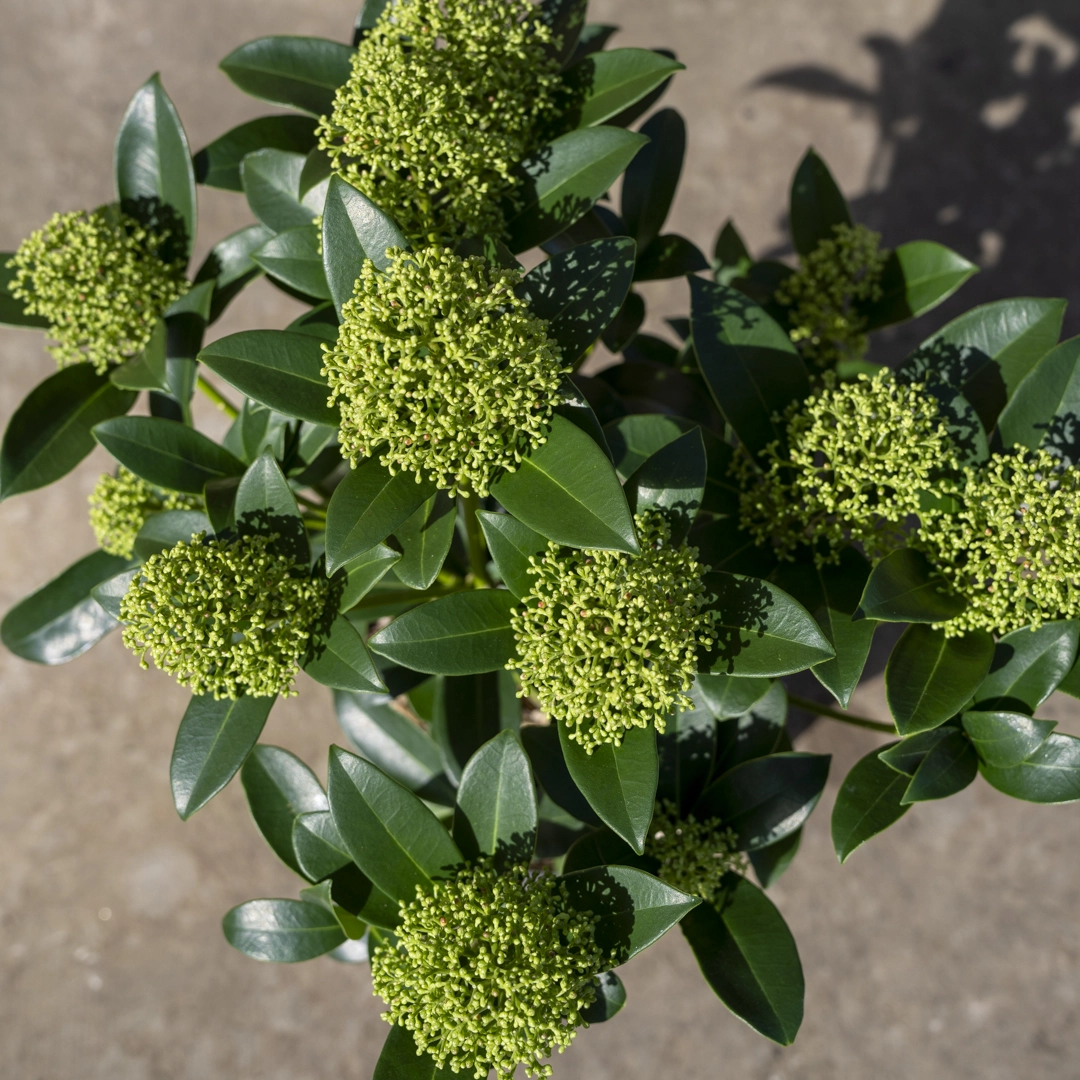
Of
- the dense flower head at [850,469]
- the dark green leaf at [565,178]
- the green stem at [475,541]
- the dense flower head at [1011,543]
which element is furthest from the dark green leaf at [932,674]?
the dark green leaf at [565,178]

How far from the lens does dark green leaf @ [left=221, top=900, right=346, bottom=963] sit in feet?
5.22

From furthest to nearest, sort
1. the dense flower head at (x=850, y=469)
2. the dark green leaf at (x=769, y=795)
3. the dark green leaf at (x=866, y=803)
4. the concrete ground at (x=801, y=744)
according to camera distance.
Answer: the concrete ground at (x=801, y=744) → the dark green leaf at (x=769, y=795) → the dark green leaf at (x=866, y=803) → the dense flower head at (x=850, y=469)

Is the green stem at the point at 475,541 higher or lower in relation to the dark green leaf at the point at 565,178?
lower

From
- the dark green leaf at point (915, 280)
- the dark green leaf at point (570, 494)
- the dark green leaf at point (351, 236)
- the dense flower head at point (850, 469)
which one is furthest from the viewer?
the dark green leaf at point (915, 280)

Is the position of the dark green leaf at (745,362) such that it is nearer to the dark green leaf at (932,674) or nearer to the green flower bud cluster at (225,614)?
the dark green leaf at (932,674)

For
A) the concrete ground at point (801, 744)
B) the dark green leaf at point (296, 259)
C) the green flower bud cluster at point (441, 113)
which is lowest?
the concrete ground at point (801, 744)

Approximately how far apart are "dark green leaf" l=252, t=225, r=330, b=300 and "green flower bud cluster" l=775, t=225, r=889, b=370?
1.04 metres

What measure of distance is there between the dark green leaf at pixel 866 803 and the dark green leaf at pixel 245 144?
152 cm

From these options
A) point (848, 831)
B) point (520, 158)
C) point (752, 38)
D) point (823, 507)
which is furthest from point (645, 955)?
point (752, 38)

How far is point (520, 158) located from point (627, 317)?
642 millimetres

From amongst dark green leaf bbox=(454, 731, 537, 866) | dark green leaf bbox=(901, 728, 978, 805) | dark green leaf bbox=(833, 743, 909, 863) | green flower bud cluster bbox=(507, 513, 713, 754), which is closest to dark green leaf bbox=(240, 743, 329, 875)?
dark green leaf bbox=(454, 731, 537, 866)

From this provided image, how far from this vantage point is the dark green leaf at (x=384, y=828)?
1.36 metres

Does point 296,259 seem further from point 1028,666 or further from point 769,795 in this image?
point 1028,666

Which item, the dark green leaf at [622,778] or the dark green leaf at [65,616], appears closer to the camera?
the dark green leaf at [622,778]
